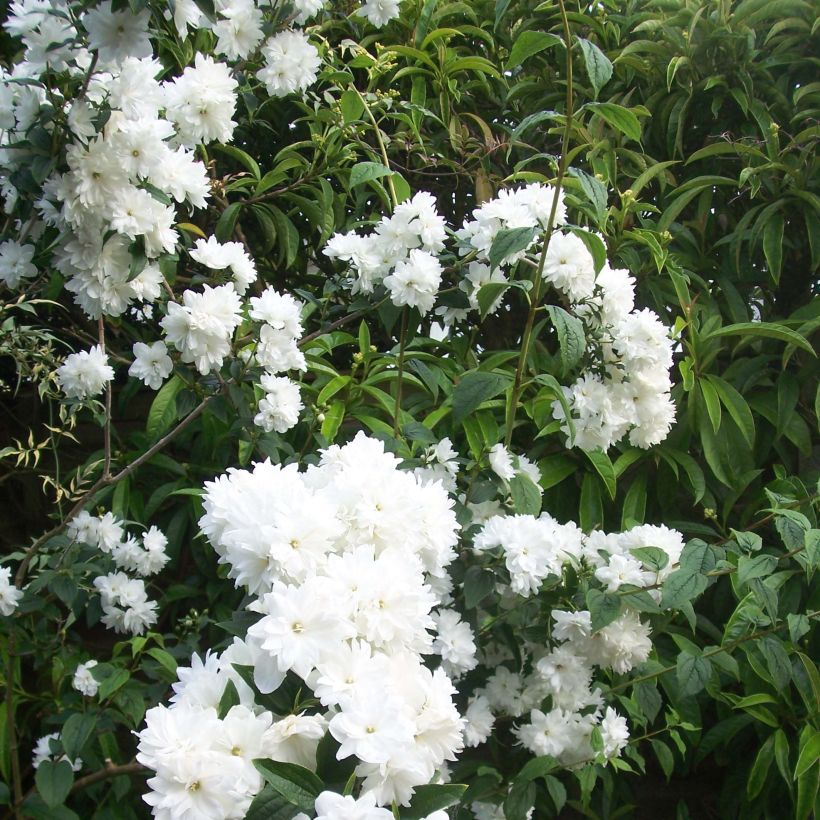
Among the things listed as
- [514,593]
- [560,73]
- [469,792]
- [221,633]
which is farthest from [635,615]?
[560,73]

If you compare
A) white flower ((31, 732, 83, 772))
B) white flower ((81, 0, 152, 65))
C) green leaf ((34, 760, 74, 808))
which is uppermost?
white flower ((81, 0, 152, 65))

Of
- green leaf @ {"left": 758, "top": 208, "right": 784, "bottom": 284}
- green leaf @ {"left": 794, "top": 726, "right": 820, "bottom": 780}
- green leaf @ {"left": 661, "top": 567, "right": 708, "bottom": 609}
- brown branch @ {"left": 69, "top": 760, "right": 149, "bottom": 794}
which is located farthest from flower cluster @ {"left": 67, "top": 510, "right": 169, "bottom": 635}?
green leaf @ {"left": 758, "top": 208, "right": 784, "bottom": 284}

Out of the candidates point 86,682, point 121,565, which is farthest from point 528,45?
point 86,682

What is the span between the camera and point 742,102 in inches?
67.7

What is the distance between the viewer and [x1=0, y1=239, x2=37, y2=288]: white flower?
1.23 m

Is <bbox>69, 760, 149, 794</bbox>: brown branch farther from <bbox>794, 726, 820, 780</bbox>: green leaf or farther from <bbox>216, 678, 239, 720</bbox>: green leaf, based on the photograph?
<bbox>794, 726, 820, 780</bbox>: green leaf

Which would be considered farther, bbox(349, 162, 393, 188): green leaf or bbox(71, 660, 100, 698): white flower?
bbox(71, 660, 100, 698): white flower

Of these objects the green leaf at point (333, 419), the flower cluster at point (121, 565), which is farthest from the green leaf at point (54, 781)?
the green leaf at point (333, 419)

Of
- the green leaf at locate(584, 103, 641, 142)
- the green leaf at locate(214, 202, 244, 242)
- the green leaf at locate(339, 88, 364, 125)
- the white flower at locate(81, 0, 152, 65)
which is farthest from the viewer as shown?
the green leaf at locate(214, 202, 244, 242)

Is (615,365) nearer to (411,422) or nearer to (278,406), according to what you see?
(411,422)

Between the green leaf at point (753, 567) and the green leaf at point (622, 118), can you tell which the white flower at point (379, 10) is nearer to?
the green leaf at point (622, 118)

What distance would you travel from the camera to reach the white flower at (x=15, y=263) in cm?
123

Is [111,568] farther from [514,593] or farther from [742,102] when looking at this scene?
[742,102]

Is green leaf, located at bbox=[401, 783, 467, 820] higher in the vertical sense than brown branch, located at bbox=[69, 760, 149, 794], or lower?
lower
